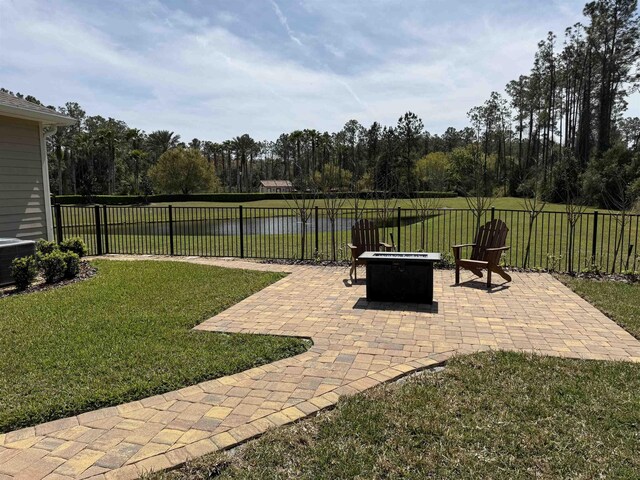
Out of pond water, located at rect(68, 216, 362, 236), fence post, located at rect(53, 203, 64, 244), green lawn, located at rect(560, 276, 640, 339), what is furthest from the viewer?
pond water, located at rect(68, 216, 362, 236)

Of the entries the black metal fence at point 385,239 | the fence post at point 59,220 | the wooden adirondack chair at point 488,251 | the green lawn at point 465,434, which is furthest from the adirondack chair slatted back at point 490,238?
the fence post at point 59,220

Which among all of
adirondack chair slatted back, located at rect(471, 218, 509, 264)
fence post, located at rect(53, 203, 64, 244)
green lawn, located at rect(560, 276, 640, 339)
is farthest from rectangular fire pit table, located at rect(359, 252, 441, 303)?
fence post, located at rect(53, 203, 64, 244)

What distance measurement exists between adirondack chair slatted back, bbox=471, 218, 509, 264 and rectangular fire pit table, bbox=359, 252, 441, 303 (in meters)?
1.76

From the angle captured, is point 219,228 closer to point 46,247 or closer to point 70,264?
point 46,247

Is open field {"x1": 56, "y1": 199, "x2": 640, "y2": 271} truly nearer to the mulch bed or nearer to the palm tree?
the mulch bed

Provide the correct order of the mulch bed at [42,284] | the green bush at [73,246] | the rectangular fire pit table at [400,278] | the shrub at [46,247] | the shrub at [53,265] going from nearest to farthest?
the rectangular fire pit table at [400,278] < the mulch bed at [42,284] < the shrub at [53,265] < the shrub at [46,247] < the green bush at [73,246]

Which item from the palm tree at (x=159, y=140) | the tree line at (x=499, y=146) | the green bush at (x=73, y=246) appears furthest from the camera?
the palm tree at (x=159, y=140)

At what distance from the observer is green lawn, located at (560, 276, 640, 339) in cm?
476

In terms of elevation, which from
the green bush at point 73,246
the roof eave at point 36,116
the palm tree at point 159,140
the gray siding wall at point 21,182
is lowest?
the green bush at point 73,246

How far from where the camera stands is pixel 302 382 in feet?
10.7

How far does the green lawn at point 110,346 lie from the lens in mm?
3006

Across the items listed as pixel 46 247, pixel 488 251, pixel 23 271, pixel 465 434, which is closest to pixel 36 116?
pixel 46 247

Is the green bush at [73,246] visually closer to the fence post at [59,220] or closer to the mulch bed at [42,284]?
the mulch bed at [42,284]

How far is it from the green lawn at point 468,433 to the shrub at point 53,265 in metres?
5.66
